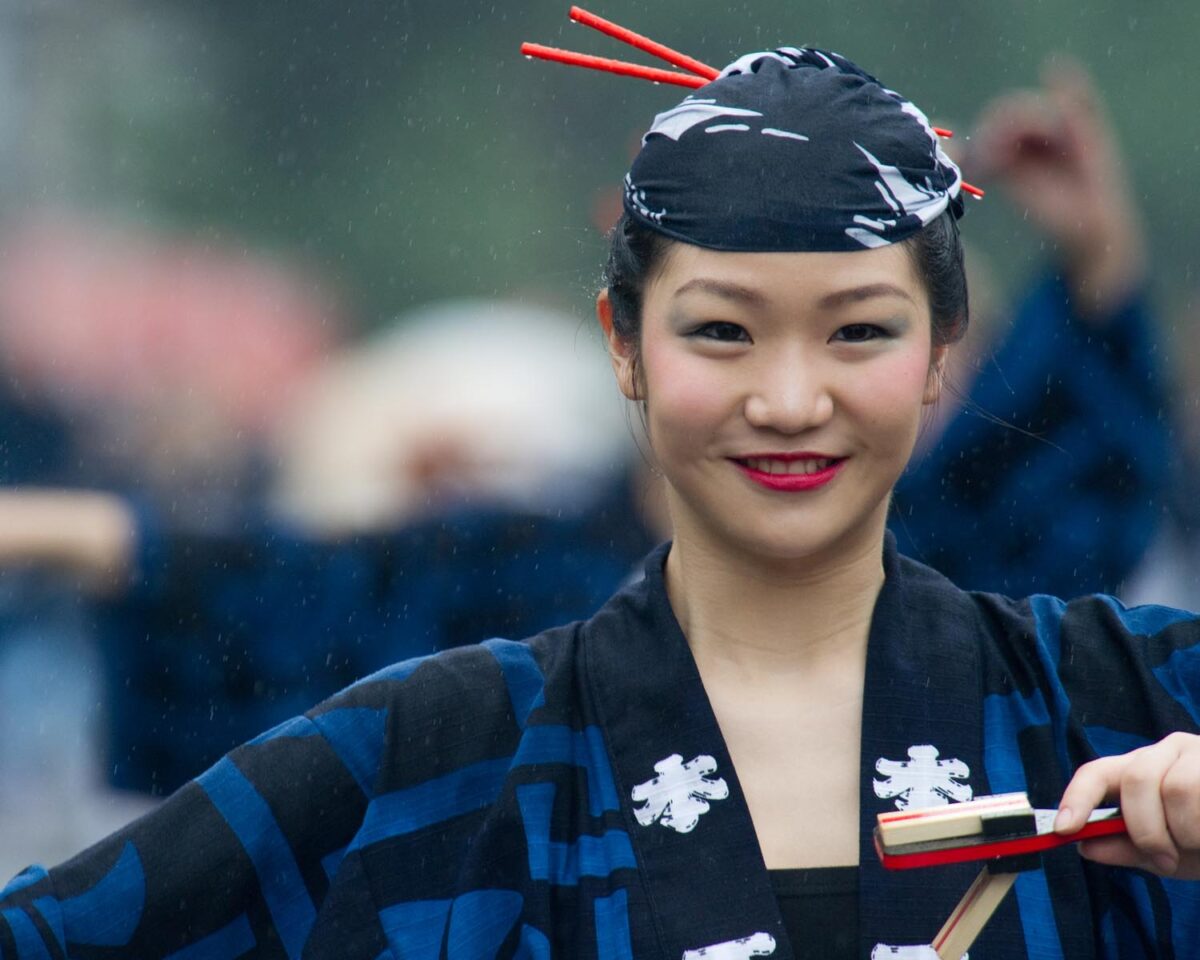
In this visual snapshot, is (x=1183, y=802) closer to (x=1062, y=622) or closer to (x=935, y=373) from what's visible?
(x=1062, y=622)

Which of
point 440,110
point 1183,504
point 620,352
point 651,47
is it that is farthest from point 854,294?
point 440,110

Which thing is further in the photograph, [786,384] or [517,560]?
[517,560]

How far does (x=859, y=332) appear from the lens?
1326 millimetres

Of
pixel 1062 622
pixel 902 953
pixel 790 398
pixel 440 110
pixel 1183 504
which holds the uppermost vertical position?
pixel 440 110

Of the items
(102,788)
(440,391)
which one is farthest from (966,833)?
(440,391)

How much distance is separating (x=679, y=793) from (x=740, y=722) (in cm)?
10

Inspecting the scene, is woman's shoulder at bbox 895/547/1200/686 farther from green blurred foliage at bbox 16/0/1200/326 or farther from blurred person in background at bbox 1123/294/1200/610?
green blurred foliage at bbox 16/0/1200/326

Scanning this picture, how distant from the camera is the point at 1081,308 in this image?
7.07 ft

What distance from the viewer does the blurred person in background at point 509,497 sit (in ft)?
7.13

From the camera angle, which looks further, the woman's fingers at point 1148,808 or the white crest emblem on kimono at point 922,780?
the white crest emblem on kimono at point 922,780

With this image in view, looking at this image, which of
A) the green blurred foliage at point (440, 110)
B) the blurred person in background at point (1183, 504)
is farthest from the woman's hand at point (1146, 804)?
the green blurred foliage at point (440, 110)

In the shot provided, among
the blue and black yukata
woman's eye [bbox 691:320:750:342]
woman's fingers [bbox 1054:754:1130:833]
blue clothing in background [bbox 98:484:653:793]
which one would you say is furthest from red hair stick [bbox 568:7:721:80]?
blue clothing in background [bbox 98:484:653:793]

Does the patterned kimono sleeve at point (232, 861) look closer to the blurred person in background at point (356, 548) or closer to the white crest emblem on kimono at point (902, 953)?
the white crest emblem on kimono at point (902, 953)

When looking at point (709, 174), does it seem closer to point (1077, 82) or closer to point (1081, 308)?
point (1081, 308)
